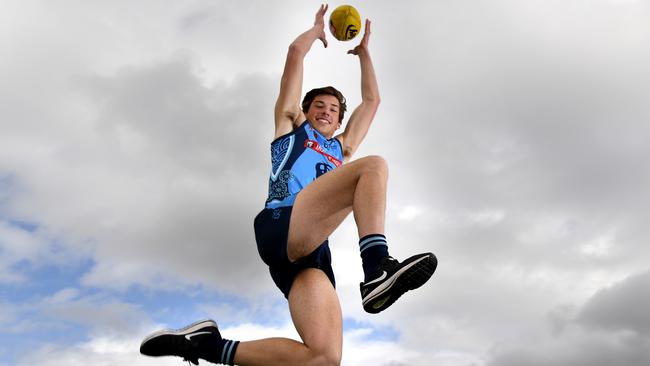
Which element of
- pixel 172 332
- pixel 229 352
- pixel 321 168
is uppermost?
pixel 321 168

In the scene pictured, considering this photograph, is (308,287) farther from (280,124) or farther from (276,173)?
(280,124)

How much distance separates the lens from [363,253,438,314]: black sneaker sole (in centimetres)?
434

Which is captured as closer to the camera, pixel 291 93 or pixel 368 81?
pixel 291 93

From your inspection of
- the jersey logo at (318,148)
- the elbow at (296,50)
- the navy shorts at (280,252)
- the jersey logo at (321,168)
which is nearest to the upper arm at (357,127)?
the jersey logo at (318,148)

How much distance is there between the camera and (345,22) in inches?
301

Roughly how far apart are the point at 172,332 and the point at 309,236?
1.70m

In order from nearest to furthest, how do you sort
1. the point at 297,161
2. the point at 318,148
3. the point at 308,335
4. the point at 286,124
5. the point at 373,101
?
the point at 308,335 < the point at 297,161 < the point at 318,148 < the point at 286,124 < the point at 373,101

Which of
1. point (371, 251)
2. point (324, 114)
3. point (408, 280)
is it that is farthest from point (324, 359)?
point (324, 114)

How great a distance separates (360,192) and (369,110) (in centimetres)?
295

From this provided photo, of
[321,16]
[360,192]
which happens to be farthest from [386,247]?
[321,16]

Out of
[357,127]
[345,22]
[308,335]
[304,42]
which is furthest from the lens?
[345,22]

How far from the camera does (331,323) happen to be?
219 inches

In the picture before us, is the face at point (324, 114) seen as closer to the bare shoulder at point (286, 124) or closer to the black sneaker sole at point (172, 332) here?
the bare shoulder at point (286, 124)

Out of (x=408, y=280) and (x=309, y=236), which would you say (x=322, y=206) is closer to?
(x=309, y=236)
